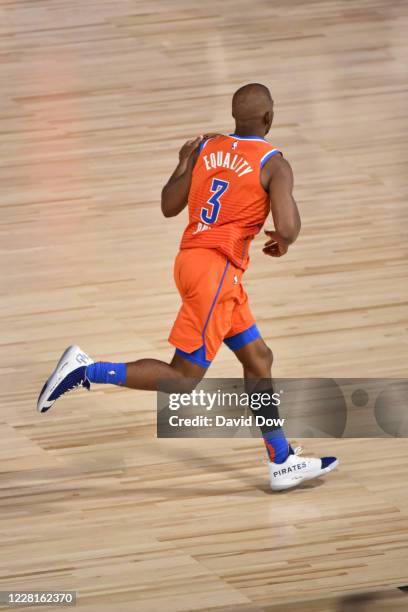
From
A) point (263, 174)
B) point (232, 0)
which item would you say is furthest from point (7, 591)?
point (232, 0)

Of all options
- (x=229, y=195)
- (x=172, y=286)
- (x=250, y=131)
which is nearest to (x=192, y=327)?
(x=229, y=195)

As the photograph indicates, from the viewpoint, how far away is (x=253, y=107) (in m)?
4.80

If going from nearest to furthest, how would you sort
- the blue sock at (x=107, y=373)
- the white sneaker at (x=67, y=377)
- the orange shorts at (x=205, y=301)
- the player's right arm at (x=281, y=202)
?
the player's right arm at (x=281, y=202) < the orange shorts at (x=205, y=301) < the blue sock at (x=107, y=373) < the white sneaker at (x=67, y=377)

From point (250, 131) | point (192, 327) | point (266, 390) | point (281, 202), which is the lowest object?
point (266, 390)

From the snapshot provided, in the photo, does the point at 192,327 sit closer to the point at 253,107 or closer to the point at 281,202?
the point at 281,202

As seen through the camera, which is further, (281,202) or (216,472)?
(216,472)

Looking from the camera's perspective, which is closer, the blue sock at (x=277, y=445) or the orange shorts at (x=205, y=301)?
the orange shorts at (x=205, y=301)

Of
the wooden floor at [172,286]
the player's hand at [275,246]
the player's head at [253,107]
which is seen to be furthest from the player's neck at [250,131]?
the wooden floor at [172,286]

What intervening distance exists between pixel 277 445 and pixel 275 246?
0.67m

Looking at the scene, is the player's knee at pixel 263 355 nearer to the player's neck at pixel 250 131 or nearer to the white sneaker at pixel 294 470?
the white sneaker at pixel 294 470

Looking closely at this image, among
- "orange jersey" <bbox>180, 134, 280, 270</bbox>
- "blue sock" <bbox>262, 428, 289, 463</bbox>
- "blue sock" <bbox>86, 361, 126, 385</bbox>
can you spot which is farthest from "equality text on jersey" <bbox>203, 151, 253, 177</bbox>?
"blue sock" <bbox>262, 428, 289, 463</bbox>

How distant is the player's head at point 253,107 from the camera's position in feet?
Result: 15.7

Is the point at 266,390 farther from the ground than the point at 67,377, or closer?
closer

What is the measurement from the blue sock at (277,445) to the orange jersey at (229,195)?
58cm
